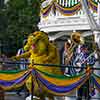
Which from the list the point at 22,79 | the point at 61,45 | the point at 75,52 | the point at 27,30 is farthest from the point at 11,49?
the point at 22,79

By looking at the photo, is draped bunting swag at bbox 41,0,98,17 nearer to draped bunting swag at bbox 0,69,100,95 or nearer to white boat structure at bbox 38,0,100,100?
white boat structure at bbox 38,0,100,100

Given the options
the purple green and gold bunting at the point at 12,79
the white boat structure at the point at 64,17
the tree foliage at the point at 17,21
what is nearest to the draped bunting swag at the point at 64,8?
the white boat structure at the point at 64,17

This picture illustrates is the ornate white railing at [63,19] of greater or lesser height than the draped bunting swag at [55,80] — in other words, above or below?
above

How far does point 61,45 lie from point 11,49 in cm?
1046

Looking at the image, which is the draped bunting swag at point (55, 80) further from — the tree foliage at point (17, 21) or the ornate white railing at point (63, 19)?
the tree foliage at point (17, 21)

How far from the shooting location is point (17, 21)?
30.6 m

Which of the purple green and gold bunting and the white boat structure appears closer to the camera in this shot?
the purple green and gold bunting

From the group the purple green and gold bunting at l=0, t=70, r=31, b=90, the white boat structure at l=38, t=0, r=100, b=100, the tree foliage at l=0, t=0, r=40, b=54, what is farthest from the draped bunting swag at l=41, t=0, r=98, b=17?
the tree foliage at l=0, t=0, r=40, b=54

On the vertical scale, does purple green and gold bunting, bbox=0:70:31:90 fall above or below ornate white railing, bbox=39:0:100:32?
below

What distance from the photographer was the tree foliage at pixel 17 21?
2980 cm

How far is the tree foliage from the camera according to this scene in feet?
97.8

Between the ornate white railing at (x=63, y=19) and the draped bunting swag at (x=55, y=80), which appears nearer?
the draped bunting swag at (x=55, y=80)

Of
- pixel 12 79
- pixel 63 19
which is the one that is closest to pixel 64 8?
pixel 63 19

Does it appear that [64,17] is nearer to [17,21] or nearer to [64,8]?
[64,8]
